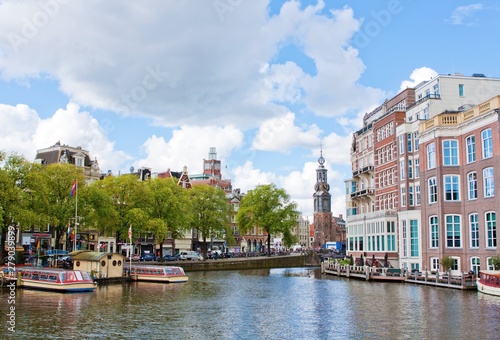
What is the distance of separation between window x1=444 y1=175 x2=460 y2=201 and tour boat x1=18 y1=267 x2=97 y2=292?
39.6 metres

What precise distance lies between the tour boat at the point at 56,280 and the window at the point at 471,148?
41532mm

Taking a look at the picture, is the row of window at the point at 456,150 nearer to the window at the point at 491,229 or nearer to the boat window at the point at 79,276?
the window at the point at 491,229

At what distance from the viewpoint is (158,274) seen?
62.2 m

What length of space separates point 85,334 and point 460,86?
201 feet

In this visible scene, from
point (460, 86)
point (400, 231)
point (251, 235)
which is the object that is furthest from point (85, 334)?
point (251, 235)

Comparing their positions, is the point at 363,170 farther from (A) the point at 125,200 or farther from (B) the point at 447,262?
(A) the point at 125,200

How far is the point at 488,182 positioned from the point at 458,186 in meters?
5.18

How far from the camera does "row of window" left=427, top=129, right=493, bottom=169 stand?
56.9m

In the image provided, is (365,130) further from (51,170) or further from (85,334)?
(85,334)

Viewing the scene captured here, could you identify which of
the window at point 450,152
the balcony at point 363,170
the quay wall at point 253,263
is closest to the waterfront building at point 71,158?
the quay wall at point 253,263

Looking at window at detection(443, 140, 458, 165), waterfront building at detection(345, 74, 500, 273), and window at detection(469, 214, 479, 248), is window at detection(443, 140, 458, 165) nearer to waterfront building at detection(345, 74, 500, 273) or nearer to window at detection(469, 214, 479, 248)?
waterfront building at detection(345, 74, 500, 273)

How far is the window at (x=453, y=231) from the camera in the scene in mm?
61219

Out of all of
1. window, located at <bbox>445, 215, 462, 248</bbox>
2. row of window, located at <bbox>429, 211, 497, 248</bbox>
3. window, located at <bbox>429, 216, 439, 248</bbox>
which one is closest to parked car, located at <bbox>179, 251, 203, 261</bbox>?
window, located at <bbox>429, 216, 439, 248</bbox>

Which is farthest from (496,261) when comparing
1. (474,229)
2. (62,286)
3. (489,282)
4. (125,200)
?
(125,200)
